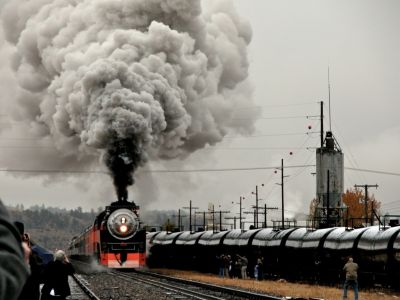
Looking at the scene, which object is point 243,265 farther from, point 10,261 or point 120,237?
point 10,261

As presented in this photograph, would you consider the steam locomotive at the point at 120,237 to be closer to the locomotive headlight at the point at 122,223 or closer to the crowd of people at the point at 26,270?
the locomotive headlight at the point at 122,223

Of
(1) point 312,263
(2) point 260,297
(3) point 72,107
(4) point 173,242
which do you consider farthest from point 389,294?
(4) point 173,242

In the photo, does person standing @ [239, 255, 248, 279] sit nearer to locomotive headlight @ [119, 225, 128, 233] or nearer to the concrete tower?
locomotive headlight @ [119, 225, 128, 233]

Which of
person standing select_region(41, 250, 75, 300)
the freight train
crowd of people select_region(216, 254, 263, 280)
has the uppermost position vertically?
person standing select_region(41, 250, 75, 300)

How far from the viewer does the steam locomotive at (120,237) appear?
130 ft

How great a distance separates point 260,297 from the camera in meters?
25.3

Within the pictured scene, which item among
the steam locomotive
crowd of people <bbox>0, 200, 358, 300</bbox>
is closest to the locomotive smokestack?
the steam locomotive

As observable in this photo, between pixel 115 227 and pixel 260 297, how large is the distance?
1534cm

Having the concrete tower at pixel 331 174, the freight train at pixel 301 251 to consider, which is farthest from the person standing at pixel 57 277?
the concrete tower at pixel 331 174

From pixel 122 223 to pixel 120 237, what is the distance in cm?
74

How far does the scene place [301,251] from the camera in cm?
3891

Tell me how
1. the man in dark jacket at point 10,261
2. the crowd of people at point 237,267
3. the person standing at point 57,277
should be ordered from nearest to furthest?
the man in dark jacket at point 10,261, the person standing at point 57,277, the crowd of people at point 237,267

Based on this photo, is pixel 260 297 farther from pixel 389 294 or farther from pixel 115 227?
pixel 115 227

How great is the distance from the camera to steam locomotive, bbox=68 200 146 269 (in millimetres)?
39500
